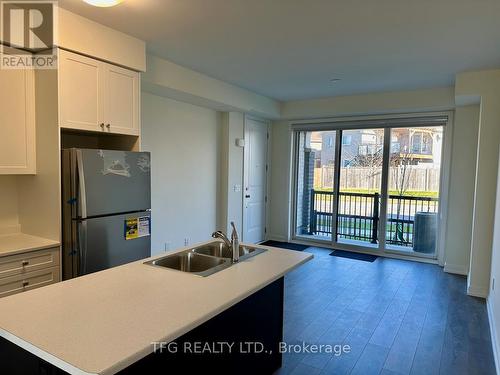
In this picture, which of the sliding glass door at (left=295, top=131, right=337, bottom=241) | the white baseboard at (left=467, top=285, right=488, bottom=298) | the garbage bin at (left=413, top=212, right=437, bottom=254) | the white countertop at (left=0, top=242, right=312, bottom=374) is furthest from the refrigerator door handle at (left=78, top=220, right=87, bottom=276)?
the garbage bin at (left=413, top=212, right=437, bottom=254)

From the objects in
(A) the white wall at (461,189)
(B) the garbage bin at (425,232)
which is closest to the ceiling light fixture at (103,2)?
(A) the white wall at (461,189)

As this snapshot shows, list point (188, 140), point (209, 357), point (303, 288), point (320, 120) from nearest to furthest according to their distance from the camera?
point (209, 357) → point (303, 288) → point (188, 140) → point (320, 120)

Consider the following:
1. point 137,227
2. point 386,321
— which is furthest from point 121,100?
point 386,321

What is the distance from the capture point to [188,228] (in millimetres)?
4715

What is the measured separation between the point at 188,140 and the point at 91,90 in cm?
193

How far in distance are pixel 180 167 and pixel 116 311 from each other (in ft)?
10.6

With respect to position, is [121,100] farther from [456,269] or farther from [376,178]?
[456,269]

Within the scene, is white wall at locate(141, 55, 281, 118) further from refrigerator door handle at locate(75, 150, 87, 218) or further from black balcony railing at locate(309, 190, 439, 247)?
black balcony railing at locate(309, 190, 439, 247)

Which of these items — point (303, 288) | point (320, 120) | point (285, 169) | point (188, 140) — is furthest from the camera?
point (285, 169)

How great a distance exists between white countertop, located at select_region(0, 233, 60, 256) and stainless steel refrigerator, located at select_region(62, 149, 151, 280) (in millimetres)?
149

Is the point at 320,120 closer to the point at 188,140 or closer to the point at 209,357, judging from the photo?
the point at 188,140

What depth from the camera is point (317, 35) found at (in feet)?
9.46

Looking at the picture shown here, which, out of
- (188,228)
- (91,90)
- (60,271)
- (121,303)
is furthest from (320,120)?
(121,303)

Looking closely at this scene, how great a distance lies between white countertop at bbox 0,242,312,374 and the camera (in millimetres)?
1114
